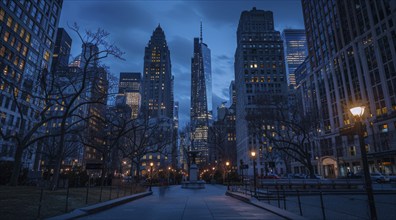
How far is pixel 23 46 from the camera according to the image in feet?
199

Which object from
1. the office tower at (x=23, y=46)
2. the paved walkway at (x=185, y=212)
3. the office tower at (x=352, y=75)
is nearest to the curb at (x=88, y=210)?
the paved walkway at (x=185, y=212)

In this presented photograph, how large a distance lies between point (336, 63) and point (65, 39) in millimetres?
146478

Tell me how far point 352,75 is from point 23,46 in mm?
83520

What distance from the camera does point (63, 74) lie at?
21797 mm

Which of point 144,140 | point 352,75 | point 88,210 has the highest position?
point 352,75

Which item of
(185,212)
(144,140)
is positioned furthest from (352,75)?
(185,212)

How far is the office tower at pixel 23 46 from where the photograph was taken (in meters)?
53.4

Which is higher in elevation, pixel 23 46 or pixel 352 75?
pixel 23 46

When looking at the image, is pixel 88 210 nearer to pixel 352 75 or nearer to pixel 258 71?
pixel 352 75

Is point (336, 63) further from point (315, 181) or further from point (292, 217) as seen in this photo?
point (292, 217)

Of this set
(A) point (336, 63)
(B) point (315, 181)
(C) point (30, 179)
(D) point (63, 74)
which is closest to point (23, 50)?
(C) point (30, 179)

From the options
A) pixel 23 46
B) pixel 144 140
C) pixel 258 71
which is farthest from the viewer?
pixel 258 71

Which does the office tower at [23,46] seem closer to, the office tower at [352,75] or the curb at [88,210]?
the curb at [88,210]

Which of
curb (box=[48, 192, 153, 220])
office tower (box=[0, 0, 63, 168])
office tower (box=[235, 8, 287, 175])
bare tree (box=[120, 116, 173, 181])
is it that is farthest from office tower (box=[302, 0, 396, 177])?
office tower (box=[0, 0, 63, 168])
